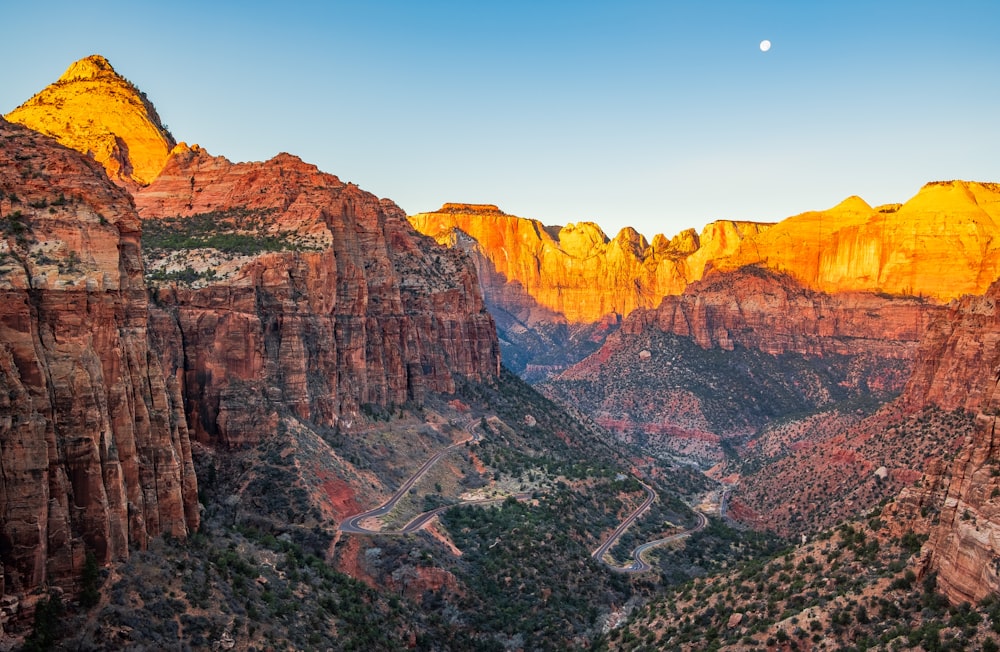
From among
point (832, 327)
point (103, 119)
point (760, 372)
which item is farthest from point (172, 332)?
point (832, 327)

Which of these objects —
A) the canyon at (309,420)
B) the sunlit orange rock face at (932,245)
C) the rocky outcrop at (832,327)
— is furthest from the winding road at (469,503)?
Answer: the sunlit orange rock face at (932,245)

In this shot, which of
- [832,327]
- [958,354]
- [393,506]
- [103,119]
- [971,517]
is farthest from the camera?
[832,327]

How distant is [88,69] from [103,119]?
11168 mm

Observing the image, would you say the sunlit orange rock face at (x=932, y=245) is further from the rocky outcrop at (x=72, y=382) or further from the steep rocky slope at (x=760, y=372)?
the rocky outcrop at (x=72, y=382)

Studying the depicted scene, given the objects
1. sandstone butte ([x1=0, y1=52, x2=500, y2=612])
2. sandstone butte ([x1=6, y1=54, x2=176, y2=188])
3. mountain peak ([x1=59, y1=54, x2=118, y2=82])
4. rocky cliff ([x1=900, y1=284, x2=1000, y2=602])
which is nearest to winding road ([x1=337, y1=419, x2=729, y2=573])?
sandstone butte ([x1=0, y1=52, x2=500, y2=612])

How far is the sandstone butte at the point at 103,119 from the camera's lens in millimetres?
101125

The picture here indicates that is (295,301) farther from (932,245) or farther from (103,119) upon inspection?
(932,245)

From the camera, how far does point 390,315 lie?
332ft

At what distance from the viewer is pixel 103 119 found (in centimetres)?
10431

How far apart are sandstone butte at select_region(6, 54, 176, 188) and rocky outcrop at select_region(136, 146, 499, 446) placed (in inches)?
175

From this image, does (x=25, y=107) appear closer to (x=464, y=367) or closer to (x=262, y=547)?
(x=464, y=367)

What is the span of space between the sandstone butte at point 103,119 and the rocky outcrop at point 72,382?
57417 millimetres

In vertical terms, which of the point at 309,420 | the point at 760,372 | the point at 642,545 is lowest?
the point at 642,545

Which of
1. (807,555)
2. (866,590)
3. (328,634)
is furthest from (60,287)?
(807,555)
